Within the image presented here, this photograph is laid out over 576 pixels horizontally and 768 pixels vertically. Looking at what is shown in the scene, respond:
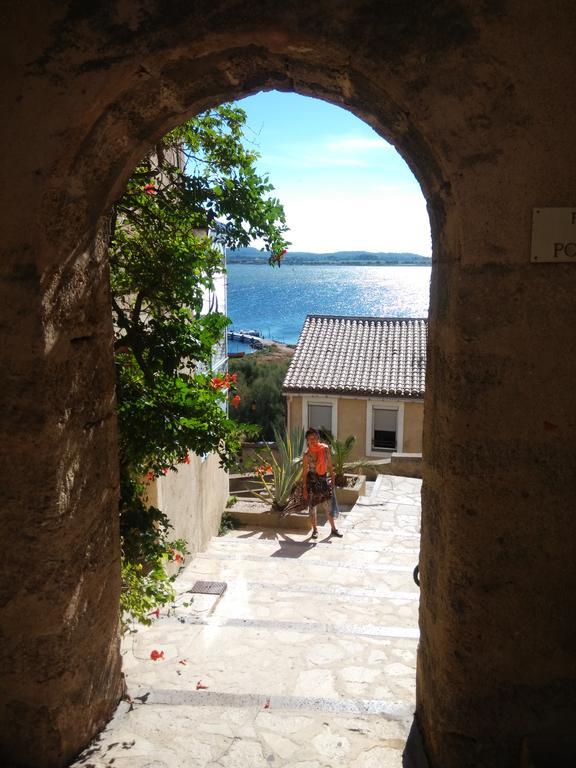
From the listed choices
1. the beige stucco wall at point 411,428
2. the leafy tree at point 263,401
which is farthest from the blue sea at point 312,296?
the beige stucco wall at point 411,428

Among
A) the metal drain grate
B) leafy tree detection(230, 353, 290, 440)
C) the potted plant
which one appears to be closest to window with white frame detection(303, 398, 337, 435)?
the potted plant

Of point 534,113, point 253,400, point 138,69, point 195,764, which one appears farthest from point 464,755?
point 253,400

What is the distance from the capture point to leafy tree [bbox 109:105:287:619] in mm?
3326

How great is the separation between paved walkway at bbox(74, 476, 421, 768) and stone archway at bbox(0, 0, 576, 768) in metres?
0.44

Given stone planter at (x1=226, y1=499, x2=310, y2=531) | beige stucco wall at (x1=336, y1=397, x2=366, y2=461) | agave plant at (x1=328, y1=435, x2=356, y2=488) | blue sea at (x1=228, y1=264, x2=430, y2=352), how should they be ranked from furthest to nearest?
1. blue sea at (x1=228, y1=264, x2=430, y2=352)
2. beige stucco wall at (x1=336, y1=397, x2=366, y2=461)
3. agave plant at (x1=328, y1=435, x2=356, y2=488)
4. stone planter at (x1=226, y1=499, x2=310, y2=531)

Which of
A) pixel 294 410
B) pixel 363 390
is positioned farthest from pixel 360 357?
pixel 294 410

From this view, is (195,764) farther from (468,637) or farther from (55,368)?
(55,368)

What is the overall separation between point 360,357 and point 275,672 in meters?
13.2

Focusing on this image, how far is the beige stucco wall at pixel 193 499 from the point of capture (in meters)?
6.07

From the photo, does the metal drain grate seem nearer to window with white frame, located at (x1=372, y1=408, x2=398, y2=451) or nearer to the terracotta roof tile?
the terracotta roof tile

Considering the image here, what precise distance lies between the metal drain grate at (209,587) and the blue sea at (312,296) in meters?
46.7

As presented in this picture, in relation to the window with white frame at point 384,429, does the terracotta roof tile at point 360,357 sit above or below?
above

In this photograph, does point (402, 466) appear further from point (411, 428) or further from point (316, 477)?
point (316, 477)

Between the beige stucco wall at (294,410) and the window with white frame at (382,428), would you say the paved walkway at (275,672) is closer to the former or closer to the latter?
the window with white frame at (382,428)
